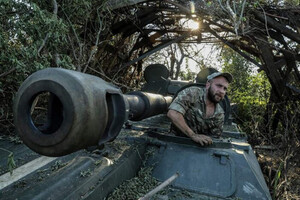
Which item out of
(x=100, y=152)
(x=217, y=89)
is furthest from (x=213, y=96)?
(x=100, y=152)

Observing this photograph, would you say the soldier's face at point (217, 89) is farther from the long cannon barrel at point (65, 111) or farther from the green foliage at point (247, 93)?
the green foliage at point (247, 93)

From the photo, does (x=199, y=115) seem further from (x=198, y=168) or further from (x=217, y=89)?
(x=198, y=168)

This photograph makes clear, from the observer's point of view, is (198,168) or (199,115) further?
(199,115)

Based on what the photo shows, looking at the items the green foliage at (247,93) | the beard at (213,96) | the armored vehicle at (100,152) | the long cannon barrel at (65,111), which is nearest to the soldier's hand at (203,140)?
the armored vehicle at (100,152)

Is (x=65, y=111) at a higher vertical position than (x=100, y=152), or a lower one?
higher

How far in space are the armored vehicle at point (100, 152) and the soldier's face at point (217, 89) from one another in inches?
24.5

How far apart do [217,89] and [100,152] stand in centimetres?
160

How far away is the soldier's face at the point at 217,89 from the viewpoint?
3281mm

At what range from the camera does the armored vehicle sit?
1302 mm

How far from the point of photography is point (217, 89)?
3.29m

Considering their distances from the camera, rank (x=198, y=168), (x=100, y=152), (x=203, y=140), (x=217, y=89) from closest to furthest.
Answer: (x=100, y=152) < (x=198, y=168) < (x=203, y=140) < (x=217, y=89)

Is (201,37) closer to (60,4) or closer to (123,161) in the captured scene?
(60,4)

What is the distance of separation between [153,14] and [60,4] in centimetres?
314

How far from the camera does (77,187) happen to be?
1.79m
